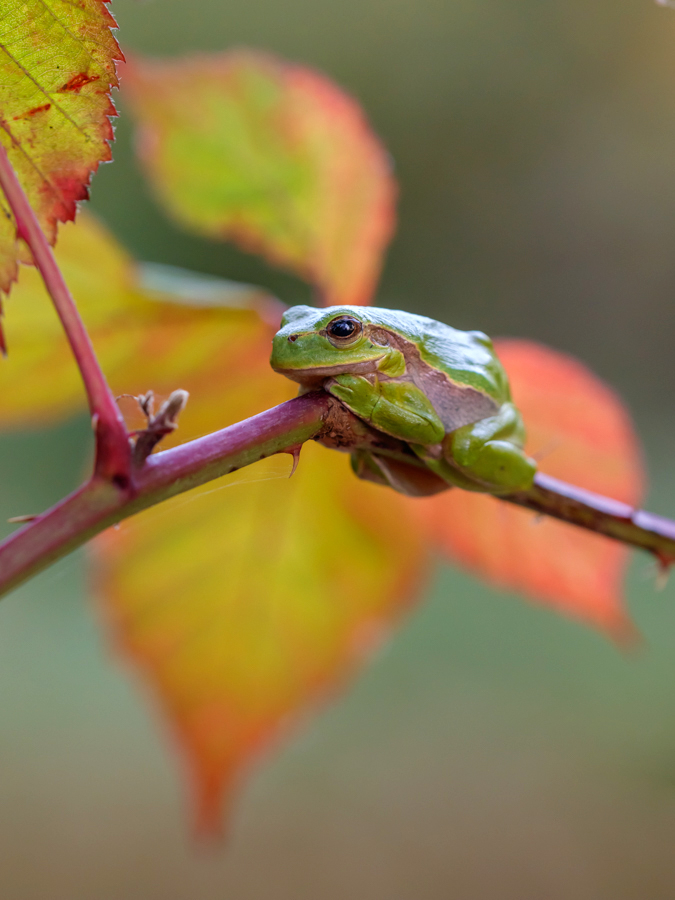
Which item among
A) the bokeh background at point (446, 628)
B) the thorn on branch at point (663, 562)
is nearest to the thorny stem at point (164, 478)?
Answer: the thorn on branch at point (663, 562)

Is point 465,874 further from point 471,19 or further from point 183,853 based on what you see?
point 471,19

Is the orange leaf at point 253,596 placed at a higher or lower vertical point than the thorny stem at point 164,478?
lower

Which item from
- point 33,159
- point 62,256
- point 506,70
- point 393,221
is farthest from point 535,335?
point 33,159

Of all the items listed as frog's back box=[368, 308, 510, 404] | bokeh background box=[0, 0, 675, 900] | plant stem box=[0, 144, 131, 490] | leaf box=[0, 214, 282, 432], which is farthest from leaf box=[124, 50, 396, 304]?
bokeh background box=[0, 0, 675, 900]

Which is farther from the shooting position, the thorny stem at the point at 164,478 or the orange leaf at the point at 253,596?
the orange leaf at the point at 253,596

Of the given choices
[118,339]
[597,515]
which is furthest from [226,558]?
[597,515]

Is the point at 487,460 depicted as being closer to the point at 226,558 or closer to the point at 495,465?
the point at 495,465

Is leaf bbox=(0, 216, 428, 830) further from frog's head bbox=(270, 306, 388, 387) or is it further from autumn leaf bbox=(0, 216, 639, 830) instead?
frog's head bbox=(270, 306, 388, 387)

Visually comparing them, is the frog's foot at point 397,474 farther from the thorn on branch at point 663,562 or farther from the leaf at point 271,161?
the leaf at point 271,161
